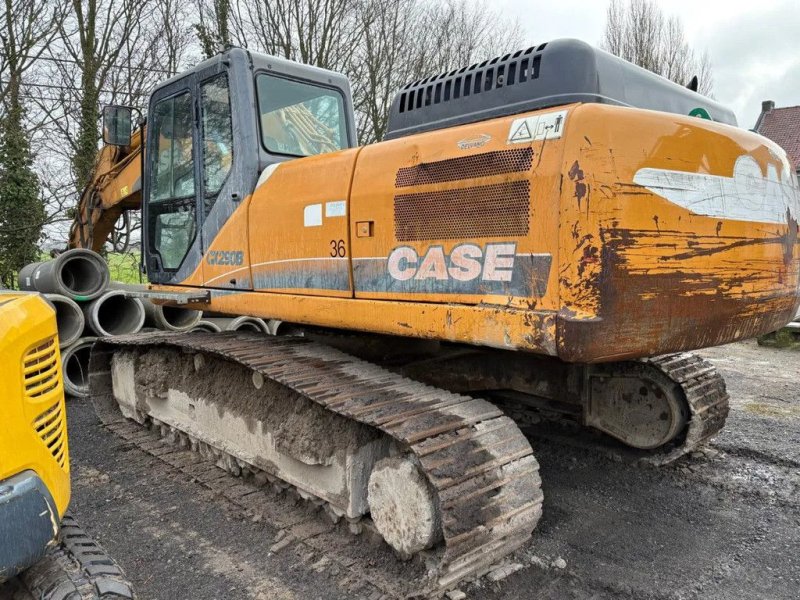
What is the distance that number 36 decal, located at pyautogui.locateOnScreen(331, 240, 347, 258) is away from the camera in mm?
2996

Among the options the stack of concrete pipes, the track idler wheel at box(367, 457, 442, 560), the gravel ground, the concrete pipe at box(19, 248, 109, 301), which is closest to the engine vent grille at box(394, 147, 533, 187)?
the track idler wheel at box(367, 457, 442, 560)

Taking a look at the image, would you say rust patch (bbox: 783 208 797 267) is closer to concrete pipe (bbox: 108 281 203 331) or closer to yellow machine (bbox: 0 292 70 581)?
yellow machine (bbox: 0 292 70 581)

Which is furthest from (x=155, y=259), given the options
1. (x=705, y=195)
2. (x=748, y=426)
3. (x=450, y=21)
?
(x=450, y=21)

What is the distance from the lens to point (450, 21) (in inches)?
731

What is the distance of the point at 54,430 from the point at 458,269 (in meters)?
1.57

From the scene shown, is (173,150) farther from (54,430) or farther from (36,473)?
(36,473)

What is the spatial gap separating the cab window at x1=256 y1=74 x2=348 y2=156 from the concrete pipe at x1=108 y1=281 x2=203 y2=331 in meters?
2.96

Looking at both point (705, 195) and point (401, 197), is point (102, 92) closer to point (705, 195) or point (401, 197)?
point (401, 197)

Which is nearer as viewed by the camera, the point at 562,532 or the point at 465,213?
the point at 465,213

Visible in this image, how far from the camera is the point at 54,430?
2.11m

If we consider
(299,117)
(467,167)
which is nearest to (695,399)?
(467,167)

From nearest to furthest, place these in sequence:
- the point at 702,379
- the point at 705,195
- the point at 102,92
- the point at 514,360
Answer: the point at 705,195
the point at 514,360
the point at 702,379
the point at 102,92

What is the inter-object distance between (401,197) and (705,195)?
3.97 feet

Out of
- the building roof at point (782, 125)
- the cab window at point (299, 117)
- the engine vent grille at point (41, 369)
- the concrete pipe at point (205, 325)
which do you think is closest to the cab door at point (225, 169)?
the cab window at point (299, 117)
